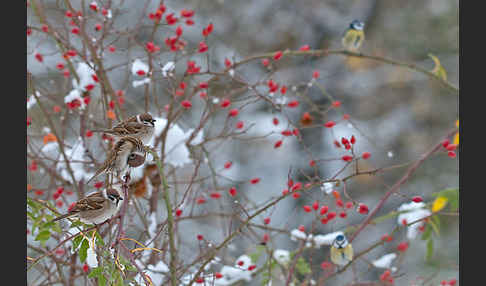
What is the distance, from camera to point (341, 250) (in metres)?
1.59

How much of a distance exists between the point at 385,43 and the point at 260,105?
4.94 ft

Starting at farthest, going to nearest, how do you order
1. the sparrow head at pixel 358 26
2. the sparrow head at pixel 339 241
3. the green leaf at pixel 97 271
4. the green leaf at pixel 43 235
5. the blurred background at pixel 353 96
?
1. the blurred background at pixel 353 96
2. the sparrow head at pixel 358 26
3. the sparrow head at pixel 339 241
4. the green leaf at pixel 43 235
5. the green leaf at pixel 97 271

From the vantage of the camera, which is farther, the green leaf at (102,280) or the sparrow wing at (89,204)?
the sparrow wing at (89,204)

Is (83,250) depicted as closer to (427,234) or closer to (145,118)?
(145,118)

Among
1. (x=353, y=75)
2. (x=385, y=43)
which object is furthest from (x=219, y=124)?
(x=385, y=43)

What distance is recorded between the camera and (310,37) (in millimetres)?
5031

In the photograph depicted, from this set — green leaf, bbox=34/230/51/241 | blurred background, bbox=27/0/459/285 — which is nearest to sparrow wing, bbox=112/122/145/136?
green leaf, bbox=34/230/51/241

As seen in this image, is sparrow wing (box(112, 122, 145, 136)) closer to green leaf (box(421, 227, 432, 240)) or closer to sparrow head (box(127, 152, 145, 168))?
sparrow head (box(127, 152, 145, 168))

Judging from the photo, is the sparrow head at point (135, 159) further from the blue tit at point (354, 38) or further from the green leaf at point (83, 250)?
the blue tit at point (354, 38)

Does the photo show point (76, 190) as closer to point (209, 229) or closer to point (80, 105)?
point (80, 105)

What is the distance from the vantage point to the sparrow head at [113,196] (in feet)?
3.70

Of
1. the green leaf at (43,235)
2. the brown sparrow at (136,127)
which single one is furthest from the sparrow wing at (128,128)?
the green leaf at (43,235)

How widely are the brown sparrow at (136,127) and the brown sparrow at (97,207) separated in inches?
5.0

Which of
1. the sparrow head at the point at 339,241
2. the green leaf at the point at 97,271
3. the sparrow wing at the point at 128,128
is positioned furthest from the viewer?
the sparrow head at the point at 339,241
